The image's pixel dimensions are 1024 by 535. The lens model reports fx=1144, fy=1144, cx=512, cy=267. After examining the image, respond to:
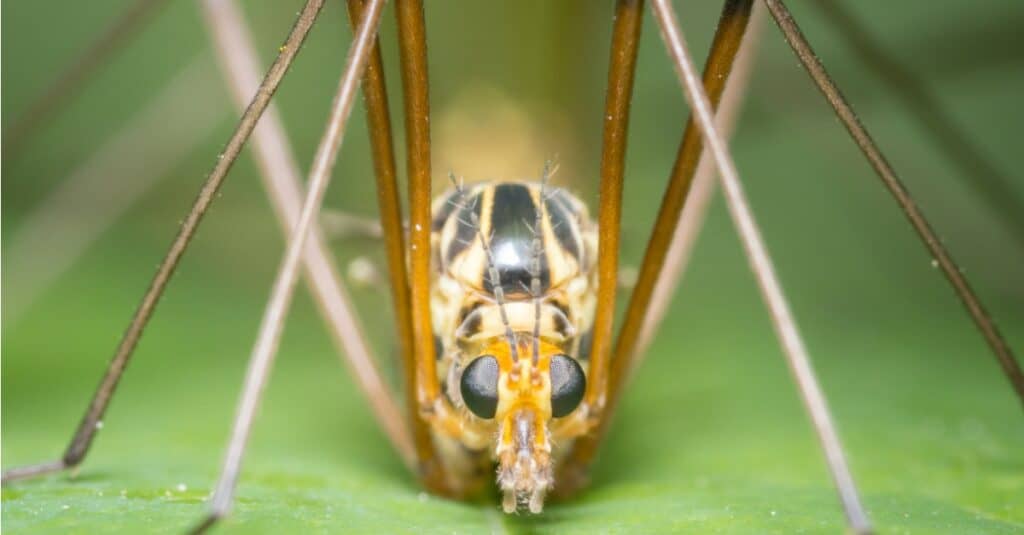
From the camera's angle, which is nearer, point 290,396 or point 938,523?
point 938,523

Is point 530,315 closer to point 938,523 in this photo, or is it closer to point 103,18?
point 938,523

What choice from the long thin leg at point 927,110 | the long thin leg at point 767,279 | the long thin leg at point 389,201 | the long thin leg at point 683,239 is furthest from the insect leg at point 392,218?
the long thin leg at point 927,110

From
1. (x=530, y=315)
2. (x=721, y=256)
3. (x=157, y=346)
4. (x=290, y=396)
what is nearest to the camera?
(x=530, y=315)

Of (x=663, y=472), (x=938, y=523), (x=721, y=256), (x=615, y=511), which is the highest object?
(x=721, y=256)

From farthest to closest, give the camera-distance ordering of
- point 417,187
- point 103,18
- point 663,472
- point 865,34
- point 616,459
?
point 103,18 → point 865,34 → point 616,459 → point 663,472 → point 417,187

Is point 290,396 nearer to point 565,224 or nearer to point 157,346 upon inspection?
point 157,346

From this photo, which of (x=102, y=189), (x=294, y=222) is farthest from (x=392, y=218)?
(x=102, y=189)

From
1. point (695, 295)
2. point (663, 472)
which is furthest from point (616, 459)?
point (695, 295)

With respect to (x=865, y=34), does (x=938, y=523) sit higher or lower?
lower
